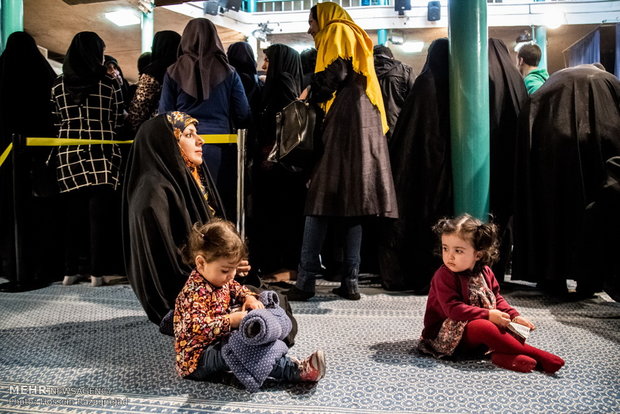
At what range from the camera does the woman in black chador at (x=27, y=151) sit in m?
3.79

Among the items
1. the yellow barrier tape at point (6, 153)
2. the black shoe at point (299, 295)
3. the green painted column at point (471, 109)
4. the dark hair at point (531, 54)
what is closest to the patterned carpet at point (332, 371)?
the black shoe at point (299, 295)

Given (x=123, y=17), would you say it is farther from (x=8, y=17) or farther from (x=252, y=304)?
(x=252, y=304)

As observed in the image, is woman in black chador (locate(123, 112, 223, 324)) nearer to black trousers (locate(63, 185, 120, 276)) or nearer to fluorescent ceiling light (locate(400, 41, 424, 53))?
black trousers (locate(63, 185, 120, 276))

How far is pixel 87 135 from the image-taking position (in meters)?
3.68

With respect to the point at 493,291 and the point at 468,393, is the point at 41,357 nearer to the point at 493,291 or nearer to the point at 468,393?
the point at 468,393

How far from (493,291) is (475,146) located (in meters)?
1.47

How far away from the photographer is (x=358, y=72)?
3191mm

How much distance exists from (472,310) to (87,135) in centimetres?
298

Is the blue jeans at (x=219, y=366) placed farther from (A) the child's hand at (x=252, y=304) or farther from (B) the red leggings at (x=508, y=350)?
(B) the red leggings at (x=508, y=350)

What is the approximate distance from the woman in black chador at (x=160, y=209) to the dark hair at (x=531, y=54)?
3319 mm

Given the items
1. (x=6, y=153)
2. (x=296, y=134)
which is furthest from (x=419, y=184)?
(x=6, y=153)

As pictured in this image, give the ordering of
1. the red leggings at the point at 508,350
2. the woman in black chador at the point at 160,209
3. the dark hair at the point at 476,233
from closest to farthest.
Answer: the red leggings at the point at 508,350 → the dark hair at the point at 476,233 → the woman in black chador at the point at 160,209

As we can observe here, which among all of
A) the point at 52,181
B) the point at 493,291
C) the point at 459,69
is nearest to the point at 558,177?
the point at 459,69

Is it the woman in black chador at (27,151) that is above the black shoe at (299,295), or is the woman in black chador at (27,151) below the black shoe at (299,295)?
above
